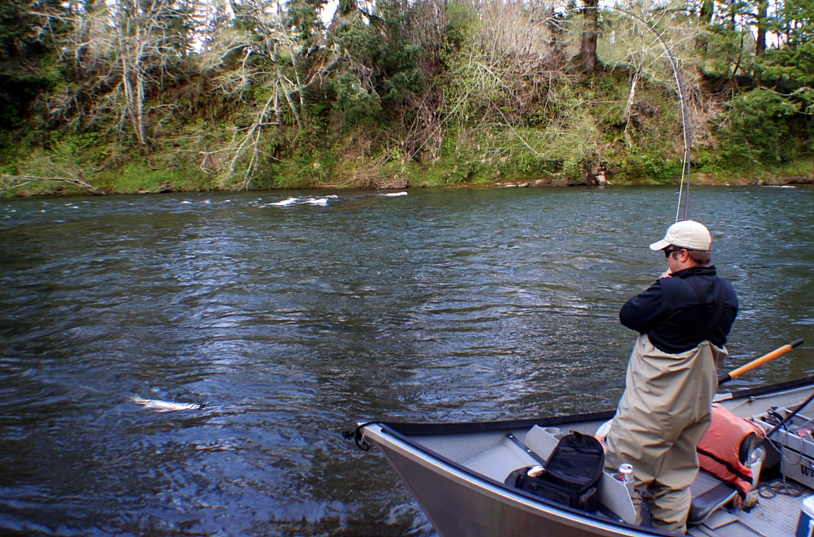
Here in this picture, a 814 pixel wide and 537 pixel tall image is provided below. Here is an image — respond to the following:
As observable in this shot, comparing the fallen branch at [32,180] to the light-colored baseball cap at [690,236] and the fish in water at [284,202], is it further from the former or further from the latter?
the light-colored baseball cap at [690,236]

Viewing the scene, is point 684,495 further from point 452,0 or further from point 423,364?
point 452,0

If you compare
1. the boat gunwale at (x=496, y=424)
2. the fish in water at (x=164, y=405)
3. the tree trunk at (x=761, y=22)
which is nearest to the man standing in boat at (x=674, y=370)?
the boat gunwale at (x=496, y=424)

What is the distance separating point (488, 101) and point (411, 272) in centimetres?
1818

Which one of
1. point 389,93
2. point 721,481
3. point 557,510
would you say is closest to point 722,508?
point 721,481

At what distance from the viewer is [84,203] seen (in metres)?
20.4

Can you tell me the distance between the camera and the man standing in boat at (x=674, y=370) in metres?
2.79

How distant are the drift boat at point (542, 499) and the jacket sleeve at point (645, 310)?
0.79 metres

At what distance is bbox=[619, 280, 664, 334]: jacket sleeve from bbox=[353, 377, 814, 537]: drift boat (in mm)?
791

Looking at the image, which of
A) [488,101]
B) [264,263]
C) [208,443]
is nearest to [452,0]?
[488,101]

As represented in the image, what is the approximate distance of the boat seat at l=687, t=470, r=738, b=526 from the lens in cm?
320

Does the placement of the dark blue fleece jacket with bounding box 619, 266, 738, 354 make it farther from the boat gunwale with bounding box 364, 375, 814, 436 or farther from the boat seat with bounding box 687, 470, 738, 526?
the boat gunwale with bounding box 364, 375, 814, 436

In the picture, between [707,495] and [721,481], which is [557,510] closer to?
[707,495]

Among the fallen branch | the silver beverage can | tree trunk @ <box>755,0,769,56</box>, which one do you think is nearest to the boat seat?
the silver beverage can

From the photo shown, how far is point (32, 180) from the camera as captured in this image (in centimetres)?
2322
